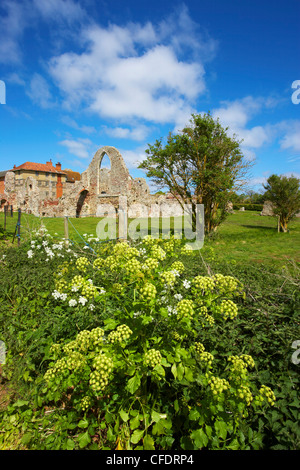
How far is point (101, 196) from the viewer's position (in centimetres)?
2148

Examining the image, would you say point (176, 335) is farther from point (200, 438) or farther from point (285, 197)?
point (285, 197)

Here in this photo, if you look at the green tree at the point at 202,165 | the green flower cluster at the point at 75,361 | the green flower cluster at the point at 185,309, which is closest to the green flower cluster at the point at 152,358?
the green flower cluster at the point at 185,309

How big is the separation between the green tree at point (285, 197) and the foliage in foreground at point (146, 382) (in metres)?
13.3

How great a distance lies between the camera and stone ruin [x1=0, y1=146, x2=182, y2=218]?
19.2m

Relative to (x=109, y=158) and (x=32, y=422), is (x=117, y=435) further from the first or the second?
(x=109, y=158)

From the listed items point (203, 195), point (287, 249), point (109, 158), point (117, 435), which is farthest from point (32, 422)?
point (109, 158)

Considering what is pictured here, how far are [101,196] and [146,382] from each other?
20509 mm

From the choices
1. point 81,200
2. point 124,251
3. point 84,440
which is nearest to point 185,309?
point 124,251

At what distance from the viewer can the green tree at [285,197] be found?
13.5 m

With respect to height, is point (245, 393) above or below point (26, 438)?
above

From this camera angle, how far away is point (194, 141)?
10398 millimetres

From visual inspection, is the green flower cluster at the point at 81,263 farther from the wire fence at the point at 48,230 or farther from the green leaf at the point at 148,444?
the wire fence at the point at 48,230

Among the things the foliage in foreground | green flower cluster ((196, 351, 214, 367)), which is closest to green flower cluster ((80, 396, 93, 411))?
the foliage in foreground

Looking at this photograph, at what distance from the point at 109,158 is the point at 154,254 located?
19057 mm
